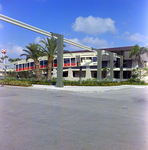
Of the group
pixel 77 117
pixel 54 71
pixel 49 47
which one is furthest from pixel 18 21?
pixel 54 71

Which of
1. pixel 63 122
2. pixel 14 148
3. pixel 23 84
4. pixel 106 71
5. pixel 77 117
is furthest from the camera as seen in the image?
pixel 106 71

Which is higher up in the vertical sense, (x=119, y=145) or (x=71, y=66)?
(x=71, y=66)

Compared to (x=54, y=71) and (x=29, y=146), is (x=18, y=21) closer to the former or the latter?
(x=29, y=146)

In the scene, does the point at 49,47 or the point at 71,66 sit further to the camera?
the point at 71,66

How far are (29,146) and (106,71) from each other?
42.9 metres

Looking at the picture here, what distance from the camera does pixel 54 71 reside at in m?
46.4

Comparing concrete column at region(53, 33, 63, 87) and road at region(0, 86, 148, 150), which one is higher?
concrete column at region(53, 33, 63, 87)

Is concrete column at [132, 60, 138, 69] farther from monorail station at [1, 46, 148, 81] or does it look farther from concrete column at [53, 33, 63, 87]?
concrete column at [53, 33, 63, 87]

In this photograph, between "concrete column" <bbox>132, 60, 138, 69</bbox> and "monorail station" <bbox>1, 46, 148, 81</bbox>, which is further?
"monorail station" <bbox>1, 46, 148, 81</bbox>

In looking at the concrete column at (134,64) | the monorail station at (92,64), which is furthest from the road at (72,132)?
the concrete column at (134,64)

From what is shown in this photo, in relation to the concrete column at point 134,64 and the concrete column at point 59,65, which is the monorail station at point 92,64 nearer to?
the concrete column at point 134,64

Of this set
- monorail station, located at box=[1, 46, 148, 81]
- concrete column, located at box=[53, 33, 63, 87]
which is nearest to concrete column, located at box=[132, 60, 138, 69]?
monorail station, located at box=[1, 46, 148, 81]

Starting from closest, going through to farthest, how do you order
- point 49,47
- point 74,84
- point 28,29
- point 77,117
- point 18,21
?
point 77,117 → point 18,21 → point 28,29 → point 74,84 → point 49,47

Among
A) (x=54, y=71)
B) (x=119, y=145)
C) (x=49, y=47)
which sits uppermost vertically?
(x=49, y=47)
